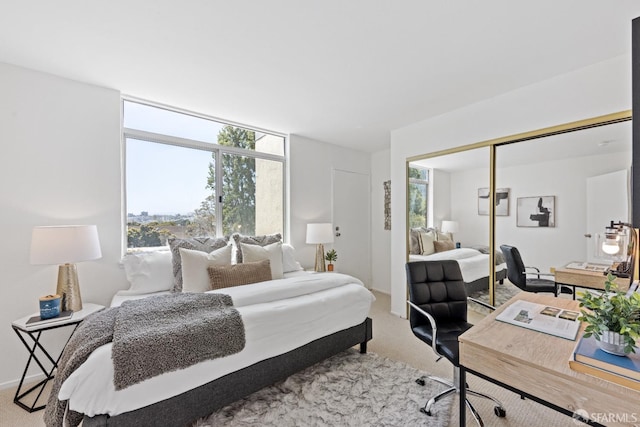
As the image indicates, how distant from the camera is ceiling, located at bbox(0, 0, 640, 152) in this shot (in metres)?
1.61

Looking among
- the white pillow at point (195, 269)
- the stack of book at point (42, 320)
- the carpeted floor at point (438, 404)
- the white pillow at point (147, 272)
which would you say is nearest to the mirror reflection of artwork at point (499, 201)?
the carpeted floor at point (438, 404)

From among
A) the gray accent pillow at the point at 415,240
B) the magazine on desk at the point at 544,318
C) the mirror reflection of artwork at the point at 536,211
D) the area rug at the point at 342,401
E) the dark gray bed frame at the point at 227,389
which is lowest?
the area rug at the point at 342,401

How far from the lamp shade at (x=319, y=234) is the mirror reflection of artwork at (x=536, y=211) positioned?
7.24 feet

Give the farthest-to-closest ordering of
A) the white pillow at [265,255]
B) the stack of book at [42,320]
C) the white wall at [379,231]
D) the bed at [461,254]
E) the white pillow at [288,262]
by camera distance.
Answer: the white wall at [379,231], the white pillow at [288,262], the white pillow at [265,255], the bed at [461,254], the stack of book at [42,320]

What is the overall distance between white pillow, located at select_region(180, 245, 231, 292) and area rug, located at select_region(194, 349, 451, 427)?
102 cm

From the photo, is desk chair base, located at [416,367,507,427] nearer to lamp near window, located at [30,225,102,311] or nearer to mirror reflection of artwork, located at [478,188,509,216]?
mirror reflection of artwork, located at [478,188,509,216]

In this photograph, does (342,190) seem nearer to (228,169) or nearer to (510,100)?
(228,169)

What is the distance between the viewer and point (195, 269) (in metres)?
2.55

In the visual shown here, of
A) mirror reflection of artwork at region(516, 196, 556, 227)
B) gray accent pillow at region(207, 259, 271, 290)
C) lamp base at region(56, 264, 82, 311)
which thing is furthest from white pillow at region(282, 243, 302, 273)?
mirror reflection of artwork at region(516, 196, 556, 227)

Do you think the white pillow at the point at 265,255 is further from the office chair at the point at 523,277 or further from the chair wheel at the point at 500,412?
the office chair at the point at 523,277

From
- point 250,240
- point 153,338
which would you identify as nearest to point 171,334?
point 153,338

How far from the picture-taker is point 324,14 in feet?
5.40

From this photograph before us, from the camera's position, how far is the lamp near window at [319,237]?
390 centimetres

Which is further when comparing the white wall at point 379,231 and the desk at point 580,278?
the white wall at point 379,231
